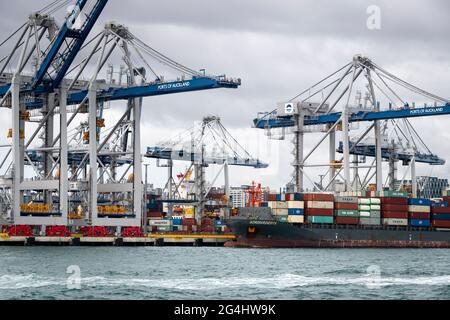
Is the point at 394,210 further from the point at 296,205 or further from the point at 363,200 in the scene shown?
the point at 296,205

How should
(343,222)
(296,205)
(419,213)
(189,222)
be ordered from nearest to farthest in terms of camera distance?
(296,205)
(343,222)
(419,213)
(189,222)

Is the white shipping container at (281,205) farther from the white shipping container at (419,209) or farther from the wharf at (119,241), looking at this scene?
the white shipping container at (419,209)

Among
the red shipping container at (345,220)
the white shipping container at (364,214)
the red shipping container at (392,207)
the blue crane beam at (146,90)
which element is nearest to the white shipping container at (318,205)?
the red shipping container at (345,220)

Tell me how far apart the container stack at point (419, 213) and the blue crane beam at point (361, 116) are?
950cm

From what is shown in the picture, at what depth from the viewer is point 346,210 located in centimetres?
8444

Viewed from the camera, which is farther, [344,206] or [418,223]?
[418,223]

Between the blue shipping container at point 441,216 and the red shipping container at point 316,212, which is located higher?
the red shipping container at point 316,212

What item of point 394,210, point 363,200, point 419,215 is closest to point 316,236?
point 363,200

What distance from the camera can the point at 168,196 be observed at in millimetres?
126062

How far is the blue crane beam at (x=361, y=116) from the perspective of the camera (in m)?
82.1

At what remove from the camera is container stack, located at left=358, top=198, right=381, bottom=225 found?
8562cm

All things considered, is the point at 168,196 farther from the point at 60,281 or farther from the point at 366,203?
the point at 60,281

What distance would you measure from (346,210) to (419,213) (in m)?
8.83

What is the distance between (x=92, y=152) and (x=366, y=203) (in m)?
27.0
